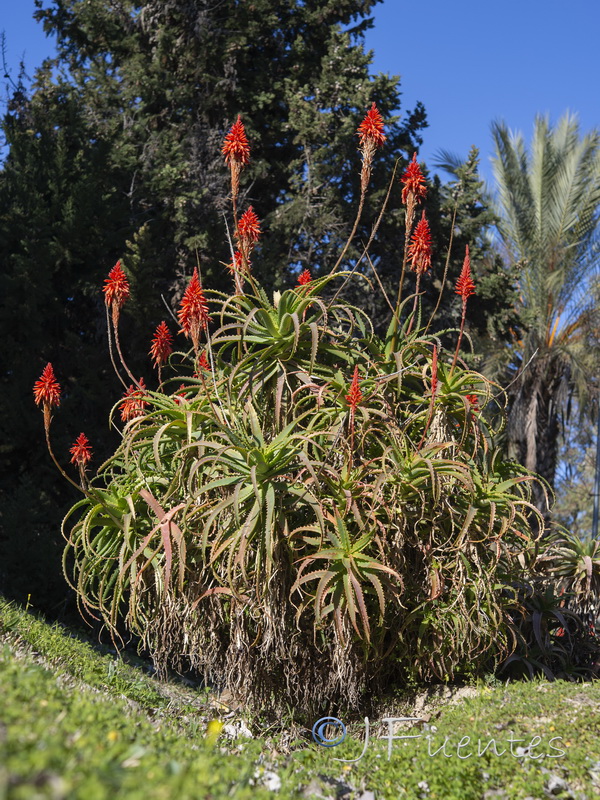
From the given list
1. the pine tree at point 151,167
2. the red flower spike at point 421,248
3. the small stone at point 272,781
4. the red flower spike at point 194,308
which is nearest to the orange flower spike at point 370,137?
the red flower spike at point 421,248

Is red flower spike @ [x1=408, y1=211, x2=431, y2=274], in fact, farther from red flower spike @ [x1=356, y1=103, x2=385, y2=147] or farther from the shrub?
red flower spike @ [x1=356, y1=103, x2=385, y2=147]

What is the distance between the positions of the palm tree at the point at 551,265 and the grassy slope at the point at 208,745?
9.18 meters

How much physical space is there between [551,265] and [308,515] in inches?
408

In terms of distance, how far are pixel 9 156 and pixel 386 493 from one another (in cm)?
794

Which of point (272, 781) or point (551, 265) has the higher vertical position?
point (551, 265)

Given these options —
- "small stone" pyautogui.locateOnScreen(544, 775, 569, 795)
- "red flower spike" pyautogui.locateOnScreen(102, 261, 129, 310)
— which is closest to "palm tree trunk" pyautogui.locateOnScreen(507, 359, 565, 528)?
"red flower spike" pyautogui.locateOnScreen(102, 261, 129, 310)

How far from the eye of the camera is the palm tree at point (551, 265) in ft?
42.2

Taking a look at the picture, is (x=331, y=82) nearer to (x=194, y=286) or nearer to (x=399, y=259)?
(x=399, y=259)

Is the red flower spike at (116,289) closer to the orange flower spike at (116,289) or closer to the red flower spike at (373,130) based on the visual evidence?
the orange flower spike at (116,289)

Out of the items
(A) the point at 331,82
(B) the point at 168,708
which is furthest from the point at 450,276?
(B) the point at 168,708

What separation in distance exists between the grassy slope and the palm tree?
918 cm

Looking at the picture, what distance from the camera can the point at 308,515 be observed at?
4078mm
